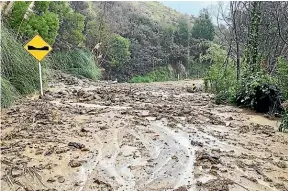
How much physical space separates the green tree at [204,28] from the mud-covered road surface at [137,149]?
56.8 feet

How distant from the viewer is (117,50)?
63.1ft

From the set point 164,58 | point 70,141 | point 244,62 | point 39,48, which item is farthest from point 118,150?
Answer: point 164,58

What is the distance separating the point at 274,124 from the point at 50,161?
4095mm

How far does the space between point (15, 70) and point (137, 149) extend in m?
4.24

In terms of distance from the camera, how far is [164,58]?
2208 cm

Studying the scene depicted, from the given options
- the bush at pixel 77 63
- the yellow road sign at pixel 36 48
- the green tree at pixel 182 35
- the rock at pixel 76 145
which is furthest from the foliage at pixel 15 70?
the green tree at pixel 182 35

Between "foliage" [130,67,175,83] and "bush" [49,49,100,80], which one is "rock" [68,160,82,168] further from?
"foliage" [130,67,175,83]

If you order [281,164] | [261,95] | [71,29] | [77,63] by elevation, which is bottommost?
[281,164]

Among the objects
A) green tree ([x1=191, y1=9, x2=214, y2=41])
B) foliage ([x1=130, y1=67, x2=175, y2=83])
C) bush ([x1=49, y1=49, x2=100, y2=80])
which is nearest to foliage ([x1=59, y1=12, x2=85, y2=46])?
bush ([x1=49, y1=49, x2=100, y2=80])

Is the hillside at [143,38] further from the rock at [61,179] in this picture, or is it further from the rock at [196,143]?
the rock at [61,179]

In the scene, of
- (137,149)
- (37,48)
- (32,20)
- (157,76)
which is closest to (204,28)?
(157,76)

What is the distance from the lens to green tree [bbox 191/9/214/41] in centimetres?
2353

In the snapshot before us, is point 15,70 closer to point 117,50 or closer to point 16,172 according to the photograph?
point 16,172

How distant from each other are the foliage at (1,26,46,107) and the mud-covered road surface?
0.40 meters
